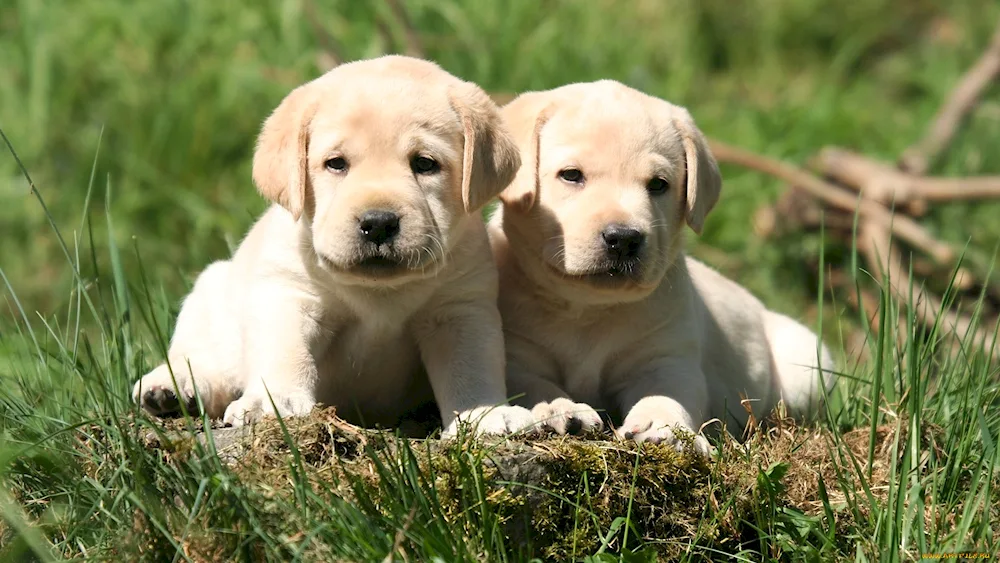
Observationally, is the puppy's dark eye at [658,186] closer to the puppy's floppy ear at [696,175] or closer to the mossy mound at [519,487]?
the puppy's floppy ear at [696,175]

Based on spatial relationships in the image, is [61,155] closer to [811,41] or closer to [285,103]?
[285,103]

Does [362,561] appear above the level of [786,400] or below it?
above

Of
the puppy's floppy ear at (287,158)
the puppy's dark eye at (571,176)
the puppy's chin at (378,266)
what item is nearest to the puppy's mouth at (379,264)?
the puppy's chin at (378,266)

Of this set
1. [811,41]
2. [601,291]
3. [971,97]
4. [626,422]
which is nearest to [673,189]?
[601,291]

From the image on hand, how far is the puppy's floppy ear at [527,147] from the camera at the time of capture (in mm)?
4648

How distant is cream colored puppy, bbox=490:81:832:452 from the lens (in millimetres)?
4441

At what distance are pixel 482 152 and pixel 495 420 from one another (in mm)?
965

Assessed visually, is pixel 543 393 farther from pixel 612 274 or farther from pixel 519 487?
pixel 519 487

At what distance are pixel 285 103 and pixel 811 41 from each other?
9.67m

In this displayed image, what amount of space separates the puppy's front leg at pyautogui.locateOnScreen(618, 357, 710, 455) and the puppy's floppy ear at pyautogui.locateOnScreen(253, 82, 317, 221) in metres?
1.43

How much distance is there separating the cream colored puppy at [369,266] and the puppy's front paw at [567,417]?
0.45 feet

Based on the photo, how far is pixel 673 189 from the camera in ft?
15.6

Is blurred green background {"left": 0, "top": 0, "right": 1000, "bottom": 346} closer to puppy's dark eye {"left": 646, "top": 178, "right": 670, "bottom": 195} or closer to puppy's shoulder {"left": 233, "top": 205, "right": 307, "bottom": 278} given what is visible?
puppy's shoulder {"left": 233, "top": 205, "right": 307, "bottom": 278}

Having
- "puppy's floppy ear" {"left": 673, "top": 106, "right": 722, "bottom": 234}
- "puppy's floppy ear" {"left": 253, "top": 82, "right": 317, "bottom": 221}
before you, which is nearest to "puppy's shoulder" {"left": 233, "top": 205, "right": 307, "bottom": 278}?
"puppy's floppy ear" {"left": 253, "top": 82, "right": 317, "bottom": 221}
